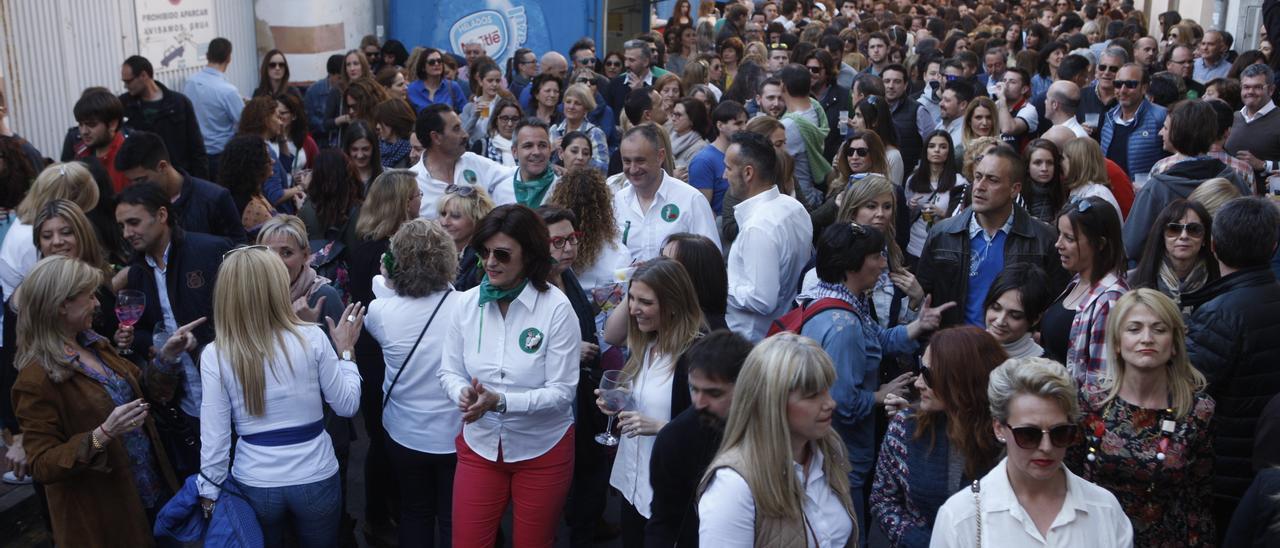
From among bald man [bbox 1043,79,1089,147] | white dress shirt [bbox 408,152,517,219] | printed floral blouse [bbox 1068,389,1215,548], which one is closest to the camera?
printed floral blouse [bbox 1068,389,1215,548]

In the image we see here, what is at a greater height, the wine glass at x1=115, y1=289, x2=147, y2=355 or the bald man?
the bald man

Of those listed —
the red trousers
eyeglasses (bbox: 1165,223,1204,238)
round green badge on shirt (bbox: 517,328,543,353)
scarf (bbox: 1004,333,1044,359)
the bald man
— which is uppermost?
the bald man

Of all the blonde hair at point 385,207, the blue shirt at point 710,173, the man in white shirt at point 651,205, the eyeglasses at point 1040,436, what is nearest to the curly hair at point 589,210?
the man in white shirt at point 651,205

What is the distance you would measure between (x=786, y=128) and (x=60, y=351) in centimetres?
546

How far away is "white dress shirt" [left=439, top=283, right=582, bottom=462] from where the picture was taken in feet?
14.8

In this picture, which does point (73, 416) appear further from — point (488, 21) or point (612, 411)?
point (488, 21)

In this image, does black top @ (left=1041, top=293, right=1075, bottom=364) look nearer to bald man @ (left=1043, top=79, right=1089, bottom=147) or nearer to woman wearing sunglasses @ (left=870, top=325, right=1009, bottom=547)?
woman wearing sunglasses @ (left=870, top=325, right=1009, bottom=547)

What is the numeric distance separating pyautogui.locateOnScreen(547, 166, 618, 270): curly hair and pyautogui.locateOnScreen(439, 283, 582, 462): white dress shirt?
1.33 m

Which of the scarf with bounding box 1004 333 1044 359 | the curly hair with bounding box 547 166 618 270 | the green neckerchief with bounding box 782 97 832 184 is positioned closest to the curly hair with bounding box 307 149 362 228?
the curly hair with bounding box 547 166 618 270

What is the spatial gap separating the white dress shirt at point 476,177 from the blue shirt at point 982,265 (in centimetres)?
308

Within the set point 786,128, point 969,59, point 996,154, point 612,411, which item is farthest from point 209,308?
point 969,59

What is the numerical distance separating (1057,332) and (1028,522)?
1.83m

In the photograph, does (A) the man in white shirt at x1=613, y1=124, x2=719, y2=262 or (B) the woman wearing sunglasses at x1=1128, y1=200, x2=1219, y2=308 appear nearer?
(B) the woman wearing sunglasses at x1=1128, y1=200, x2=1219, y2=308

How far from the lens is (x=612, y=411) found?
4.04 meters
